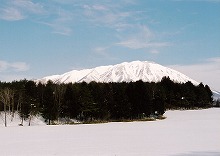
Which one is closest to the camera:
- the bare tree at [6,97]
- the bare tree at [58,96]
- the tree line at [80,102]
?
the bare tree at [6,97]

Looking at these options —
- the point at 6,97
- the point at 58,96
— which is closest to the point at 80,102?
the point at 58,96

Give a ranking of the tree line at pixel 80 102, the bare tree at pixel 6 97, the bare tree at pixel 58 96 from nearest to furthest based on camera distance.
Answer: the bare tree at pixel 6 97 → the tree line at pixel 80 102 → the bare tree at pixel 58 96

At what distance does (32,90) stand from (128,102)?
108 feet

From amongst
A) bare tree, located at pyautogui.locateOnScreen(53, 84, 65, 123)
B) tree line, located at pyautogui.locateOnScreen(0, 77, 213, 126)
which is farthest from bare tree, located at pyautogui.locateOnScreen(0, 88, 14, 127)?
bare tree, located at pyautogui.locateOnScreen(53, 84, 65, 123)

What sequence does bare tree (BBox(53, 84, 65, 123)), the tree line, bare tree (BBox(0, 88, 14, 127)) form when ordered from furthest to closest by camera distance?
1. bare tree (BBox(53, 84, 65, 123))
2. the tree line
3. bare tree (BBox(0, 88, 14, 127))

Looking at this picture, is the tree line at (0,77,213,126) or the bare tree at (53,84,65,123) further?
the bare tree at (53,84,65,123)

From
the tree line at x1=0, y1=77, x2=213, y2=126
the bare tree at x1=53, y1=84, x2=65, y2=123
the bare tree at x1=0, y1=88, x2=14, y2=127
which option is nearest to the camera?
the bare tree at x1=0, y1=88, x2=14, y2=127

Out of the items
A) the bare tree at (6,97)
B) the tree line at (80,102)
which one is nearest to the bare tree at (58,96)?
the tree line at (80,102)

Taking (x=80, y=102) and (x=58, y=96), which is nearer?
(x=80, y=102)

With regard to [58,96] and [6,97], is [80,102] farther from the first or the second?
[6,97]

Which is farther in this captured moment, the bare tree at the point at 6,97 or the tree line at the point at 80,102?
the tree line at the point at 80,102

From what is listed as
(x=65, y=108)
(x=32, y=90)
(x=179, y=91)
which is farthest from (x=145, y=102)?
(x=179, y=91)

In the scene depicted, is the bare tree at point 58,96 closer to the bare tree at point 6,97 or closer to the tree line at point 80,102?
the tree line at point 80,102

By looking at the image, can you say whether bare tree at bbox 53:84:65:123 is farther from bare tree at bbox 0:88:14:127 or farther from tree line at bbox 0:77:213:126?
bare tree at bbox 0:88:14:127
